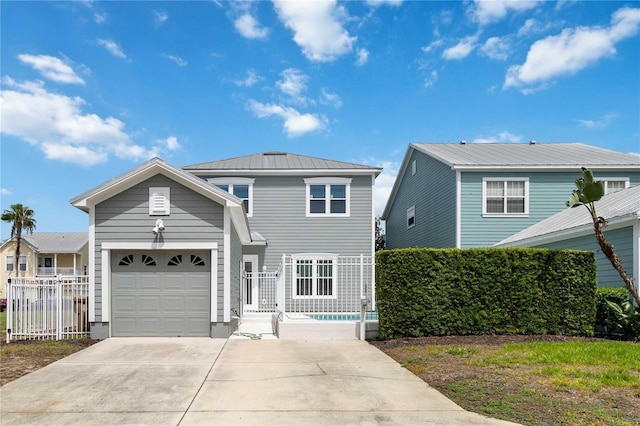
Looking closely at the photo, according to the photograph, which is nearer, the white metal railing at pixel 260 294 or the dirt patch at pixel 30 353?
the dirt patch at pixel 30 353

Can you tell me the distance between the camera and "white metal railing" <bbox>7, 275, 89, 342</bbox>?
12.2 m

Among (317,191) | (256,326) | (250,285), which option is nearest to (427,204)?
(317,191)

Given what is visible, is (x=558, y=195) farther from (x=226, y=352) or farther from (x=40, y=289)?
(x=40, y=289)

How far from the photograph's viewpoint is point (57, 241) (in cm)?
4650

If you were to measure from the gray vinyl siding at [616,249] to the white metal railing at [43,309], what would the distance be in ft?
45.4

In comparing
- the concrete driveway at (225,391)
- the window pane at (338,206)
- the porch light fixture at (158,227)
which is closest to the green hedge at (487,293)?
the concrete driveway at (225,391)

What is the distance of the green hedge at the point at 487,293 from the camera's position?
1168 centimetres

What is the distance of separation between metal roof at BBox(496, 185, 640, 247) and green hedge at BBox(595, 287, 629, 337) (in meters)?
1.77

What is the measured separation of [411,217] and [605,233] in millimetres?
12574

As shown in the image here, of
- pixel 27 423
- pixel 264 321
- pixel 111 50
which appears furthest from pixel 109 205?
pixel 27 423

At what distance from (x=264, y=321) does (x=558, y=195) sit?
40.7 feet

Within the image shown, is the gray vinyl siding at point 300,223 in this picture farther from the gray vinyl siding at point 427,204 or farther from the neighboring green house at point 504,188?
the neighboring green house at point 504,188

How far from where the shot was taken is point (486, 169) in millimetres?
18953

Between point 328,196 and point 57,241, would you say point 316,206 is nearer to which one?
point 328,196
